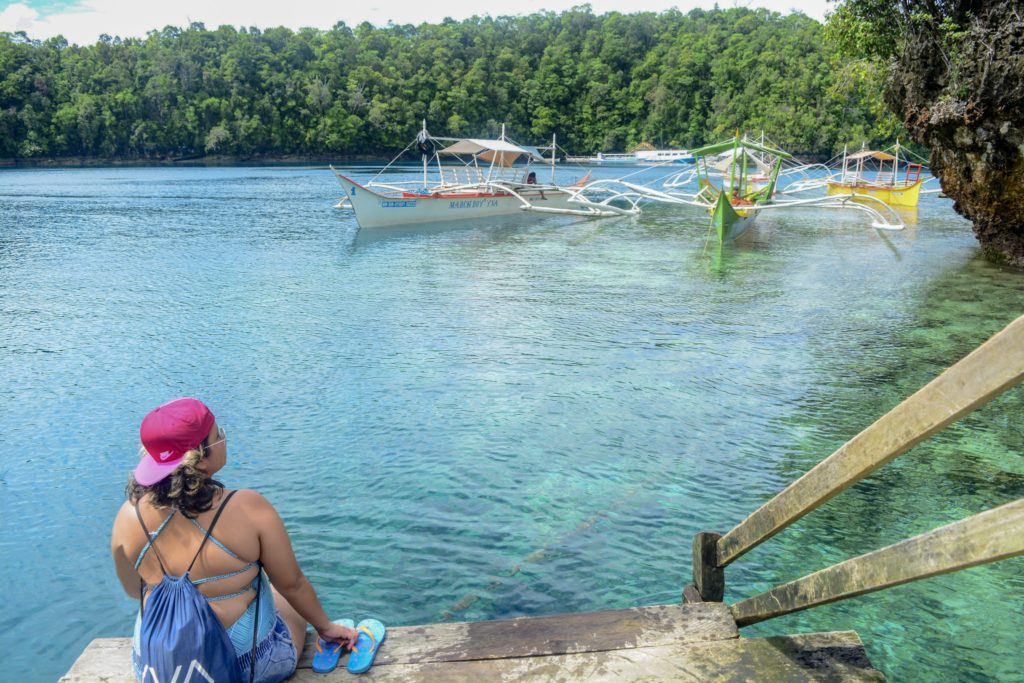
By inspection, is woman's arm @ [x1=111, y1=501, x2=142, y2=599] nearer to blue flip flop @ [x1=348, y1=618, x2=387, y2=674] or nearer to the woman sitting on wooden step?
the woman sitting on wooden step

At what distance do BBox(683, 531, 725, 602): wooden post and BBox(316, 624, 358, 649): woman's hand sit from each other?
5.14ft

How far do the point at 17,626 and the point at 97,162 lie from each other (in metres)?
87.6

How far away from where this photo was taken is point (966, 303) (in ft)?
42.4

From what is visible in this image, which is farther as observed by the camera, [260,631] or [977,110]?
[977,110]

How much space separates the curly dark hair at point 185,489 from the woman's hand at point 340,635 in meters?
0.75

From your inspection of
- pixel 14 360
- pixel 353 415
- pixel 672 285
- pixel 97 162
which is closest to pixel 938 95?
pixel 672 285

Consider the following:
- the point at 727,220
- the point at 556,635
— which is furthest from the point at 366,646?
the point at 727,220

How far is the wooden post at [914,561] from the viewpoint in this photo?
5.88 feet

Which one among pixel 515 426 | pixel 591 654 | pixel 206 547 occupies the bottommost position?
pixel 515 426

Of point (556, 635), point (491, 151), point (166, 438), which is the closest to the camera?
point (166, 438)

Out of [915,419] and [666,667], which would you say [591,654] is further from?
[915,419]

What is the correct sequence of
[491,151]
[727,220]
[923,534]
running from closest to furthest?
1. [923,534]
2. [727,220]
3. [491,151]

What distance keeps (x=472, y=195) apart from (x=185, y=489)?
88.3ft

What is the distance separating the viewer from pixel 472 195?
28.7 meters
